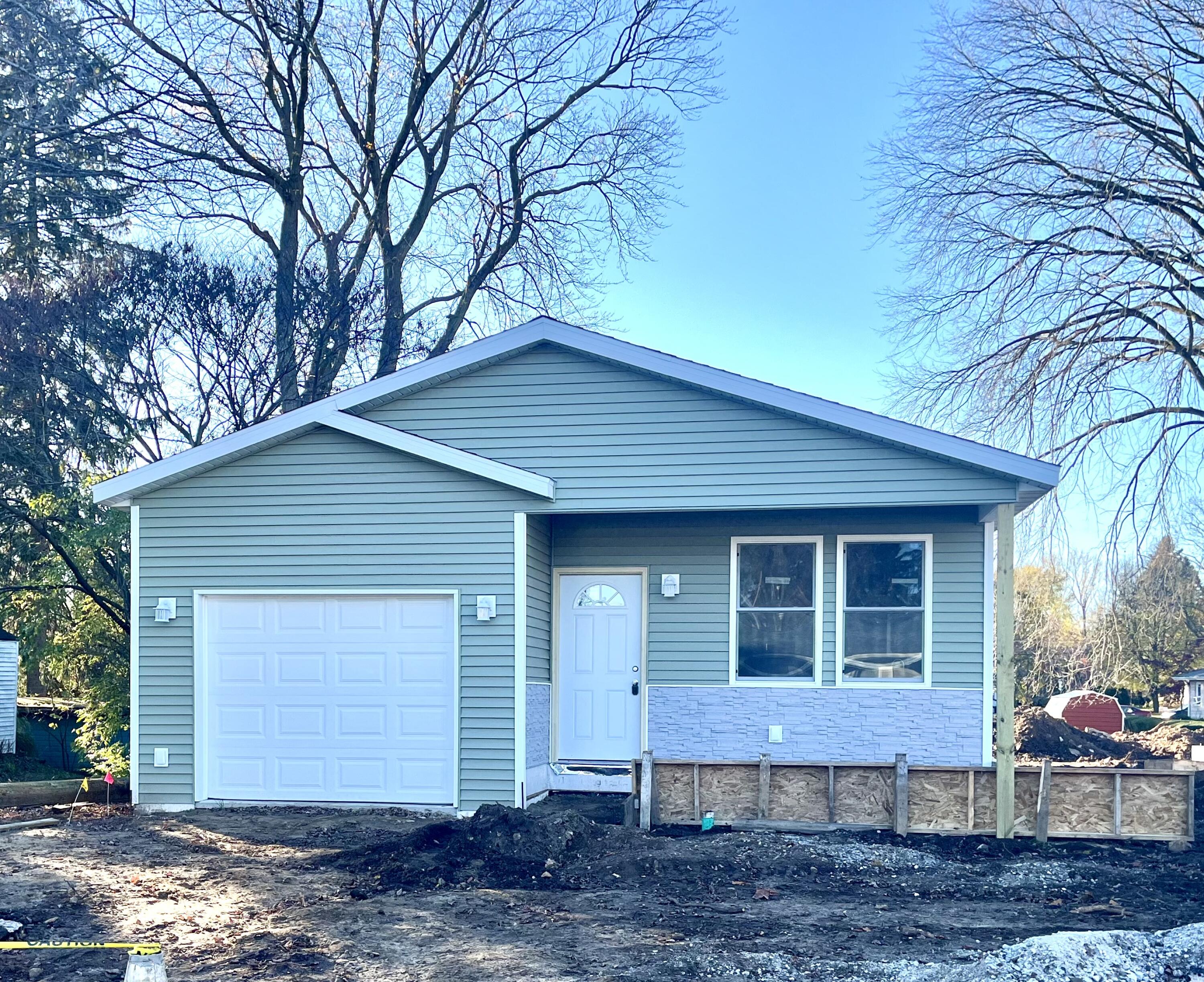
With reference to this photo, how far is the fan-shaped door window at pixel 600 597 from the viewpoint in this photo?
40.9 ft

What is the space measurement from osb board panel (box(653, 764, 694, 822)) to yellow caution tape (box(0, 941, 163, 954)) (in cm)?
478

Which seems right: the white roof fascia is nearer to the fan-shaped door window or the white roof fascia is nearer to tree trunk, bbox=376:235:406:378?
the fan-shaped door window

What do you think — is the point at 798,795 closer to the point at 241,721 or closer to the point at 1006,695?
→ the point at 1006,695

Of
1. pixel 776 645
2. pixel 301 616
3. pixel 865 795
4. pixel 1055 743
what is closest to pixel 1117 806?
pixel 865 795

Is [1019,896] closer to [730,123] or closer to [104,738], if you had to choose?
[104,738]

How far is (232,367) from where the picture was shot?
18969mm

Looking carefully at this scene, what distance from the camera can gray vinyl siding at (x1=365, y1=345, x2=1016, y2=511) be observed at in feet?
34.8

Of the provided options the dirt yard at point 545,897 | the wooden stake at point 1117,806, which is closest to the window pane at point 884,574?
the wooden stake at point 1117,806

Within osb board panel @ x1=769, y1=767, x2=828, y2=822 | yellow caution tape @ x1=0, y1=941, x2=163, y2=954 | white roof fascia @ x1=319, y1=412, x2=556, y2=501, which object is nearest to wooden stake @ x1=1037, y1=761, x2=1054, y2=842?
osb board panel @ x1=769, y1=767, x2=828, y2=822

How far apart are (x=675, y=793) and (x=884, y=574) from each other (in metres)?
3.27

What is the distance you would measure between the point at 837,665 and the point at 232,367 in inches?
462

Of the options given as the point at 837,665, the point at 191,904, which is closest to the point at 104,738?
the point at 191,904

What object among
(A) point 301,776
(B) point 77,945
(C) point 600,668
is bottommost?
(A) point 301,776

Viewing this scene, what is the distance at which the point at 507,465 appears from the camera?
11.3 meters
